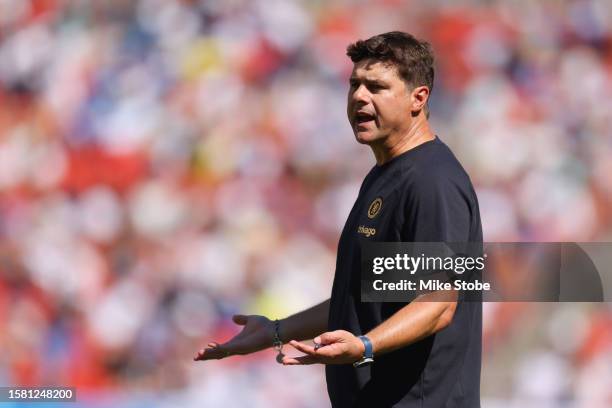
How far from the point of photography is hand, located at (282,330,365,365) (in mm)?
1543

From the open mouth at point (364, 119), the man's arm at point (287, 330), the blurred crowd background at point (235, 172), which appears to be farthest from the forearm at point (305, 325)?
the blurred crowd background at point (235, 172)

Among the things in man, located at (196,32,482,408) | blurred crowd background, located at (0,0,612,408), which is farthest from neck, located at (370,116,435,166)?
blurred crowd background, located at (0,0,612,408)

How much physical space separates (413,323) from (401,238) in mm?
192

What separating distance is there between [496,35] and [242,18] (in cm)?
94

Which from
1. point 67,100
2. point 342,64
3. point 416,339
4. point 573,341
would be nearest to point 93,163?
point 67,100

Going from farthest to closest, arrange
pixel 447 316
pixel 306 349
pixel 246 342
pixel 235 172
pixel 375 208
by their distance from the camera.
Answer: pixel 235 172 < pixel 246 342 < pixel 375 208 < pixel 447 316 < pixel 306 349

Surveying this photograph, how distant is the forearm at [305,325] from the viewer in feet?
7.12

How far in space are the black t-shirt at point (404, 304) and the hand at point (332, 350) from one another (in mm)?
204

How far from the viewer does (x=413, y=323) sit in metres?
1.64

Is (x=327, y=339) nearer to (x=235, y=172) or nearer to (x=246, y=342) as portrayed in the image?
(x=246, y=342)

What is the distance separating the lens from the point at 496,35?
3.51 meters

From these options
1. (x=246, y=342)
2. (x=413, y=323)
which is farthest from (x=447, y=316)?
(x=246, y=342)

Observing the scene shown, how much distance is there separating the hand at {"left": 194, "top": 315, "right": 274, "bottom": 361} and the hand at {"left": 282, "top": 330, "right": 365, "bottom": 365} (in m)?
0.54

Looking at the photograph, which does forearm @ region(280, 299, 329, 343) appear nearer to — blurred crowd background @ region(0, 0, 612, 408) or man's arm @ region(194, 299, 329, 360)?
man's arm @ region(194, 299, 329, 360)
